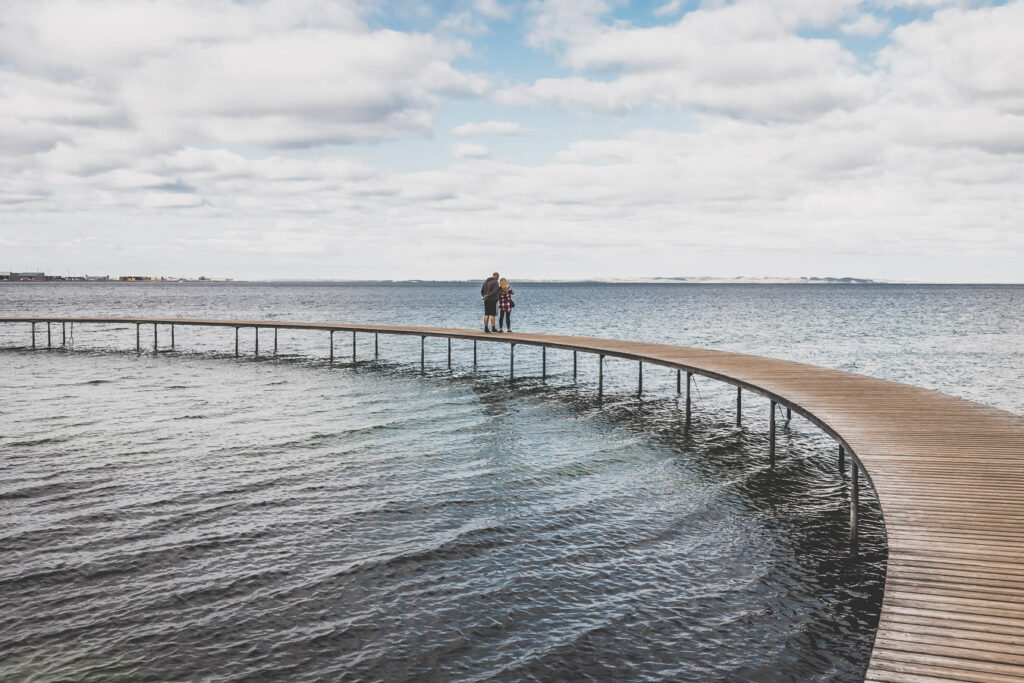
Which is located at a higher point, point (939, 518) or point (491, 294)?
point (491, 294)

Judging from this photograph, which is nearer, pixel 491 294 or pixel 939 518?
pixel 939 518

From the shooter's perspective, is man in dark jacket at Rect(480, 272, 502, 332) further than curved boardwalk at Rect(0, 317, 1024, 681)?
Yes

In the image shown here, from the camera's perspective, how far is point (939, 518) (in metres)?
6.89

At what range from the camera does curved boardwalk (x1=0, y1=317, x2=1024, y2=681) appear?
181 inches

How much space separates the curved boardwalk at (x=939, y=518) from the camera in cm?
461

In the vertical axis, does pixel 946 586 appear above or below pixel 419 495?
above

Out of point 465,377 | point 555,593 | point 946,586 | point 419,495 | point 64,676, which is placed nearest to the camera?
point 946,586

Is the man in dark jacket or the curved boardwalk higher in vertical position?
the man in dark jacket

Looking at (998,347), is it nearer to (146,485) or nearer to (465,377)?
(465,377)

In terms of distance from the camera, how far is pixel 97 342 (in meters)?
42.7

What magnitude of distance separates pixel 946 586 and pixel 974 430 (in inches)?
239

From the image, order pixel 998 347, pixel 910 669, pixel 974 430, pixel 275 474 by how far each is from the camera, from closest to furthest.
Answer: pixel 910 669 → pixel 974 430 → pixel 275 474 → pixel 998 347

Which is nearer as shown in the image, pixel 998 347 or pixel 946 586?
pixel 946 586

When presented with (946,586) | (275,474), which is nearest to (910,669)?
(946,586)
